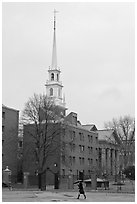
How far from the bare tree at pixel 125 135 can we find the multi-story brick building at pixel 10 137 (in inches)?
650

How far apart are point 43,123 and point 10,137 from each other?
819 centimetres

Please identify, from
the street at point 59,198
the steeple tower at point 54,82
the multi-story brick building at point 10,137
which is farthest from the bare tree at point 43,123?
the steeple tower at point 54,82

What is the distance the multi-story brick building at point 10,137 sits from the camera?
56625 mm

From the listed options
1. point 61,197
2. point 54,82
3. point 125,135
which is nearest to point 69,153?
point 125,135

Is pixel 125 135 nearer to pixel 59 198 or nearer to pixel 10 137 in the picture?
pixel 10 137

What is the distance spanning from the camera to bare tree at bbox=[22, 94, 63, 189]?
50.2 m

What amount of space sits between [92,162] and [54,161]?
15194mm

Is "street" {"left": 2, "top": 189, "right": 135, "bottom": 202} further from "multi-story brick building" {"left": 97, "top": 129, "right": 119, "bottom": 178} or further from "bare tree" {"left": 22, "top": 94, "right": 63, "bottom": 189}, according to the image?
"multi-story brick building" {"left": 97, "top": 129, "right": 119, "bottom": 178}

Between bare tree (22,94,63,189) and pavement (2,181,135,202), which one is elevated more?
bare tree (22,94,63,189)

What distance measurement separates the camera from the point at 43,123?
2050 inches

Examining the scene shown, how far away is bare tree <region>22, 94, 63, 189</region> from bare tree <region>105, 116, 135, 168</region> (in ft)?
42.9

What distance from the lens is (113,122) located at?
63156 mm

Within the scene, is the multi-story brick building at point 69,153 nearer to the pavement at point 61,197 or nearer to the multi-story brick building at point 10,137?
the multi-story brick building at point 10,137

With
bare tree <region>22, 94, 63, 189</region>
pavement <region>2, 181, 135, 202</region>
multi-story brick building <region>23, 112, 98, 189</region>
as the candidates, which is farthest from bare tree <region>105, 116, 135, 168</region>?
pavement <region>2, 181, 135, 202</region>
